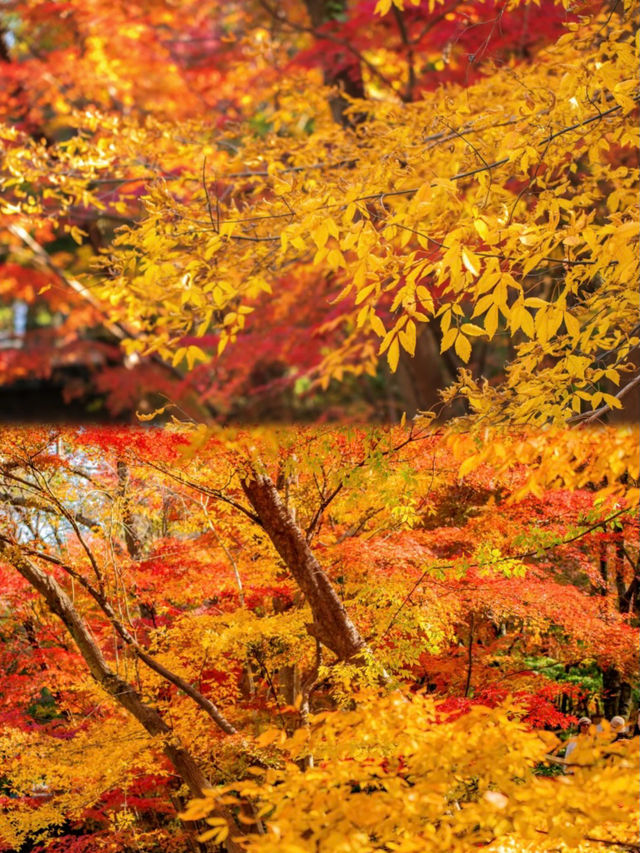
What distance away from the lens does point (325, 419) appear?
6.16 m

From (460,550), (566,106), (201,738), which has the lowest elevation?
(201,738)

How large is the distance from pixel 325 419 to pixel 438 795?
3.48m

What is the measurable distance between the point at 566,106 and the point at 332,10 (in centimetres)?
557

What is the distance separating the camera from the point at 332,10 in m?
7.77

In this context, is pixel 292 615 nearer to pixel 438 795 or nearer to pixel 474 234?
pixel 438 795

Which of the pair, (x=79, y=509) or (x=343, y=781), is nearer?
(x=343, y=781)

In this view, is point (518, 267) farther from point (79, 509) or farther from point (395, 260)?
point (79, 509)

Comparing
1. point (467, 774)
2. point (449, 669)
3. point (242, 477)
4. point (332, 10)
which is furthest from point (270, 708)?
point (332, 10)

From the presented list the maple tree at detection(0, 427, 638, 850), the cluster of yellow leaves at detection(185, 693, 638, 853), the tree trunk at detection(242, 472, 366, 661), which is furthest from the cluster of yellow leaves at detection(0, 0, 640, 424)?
the cluster of yellow leaves at detection(185, 693, 638, 853)

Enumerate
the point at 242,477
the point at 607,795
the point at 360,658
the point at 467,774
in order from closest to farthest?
the point at 607,795 < the point at 467,774 < the point at 242,477 < the point at 360,658

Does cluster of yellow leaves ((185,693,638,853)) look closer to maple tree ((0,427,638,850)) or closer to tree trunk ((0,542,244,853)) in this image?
maple tree ((0,427,638,850))

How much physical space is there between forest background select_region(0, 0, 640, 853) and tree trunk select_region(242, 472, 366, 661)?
3cm

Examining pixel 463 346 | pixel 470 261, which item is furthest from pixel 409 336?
pixel 470 261

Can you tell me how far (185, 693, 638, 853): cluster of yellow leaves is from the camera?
288 cm
